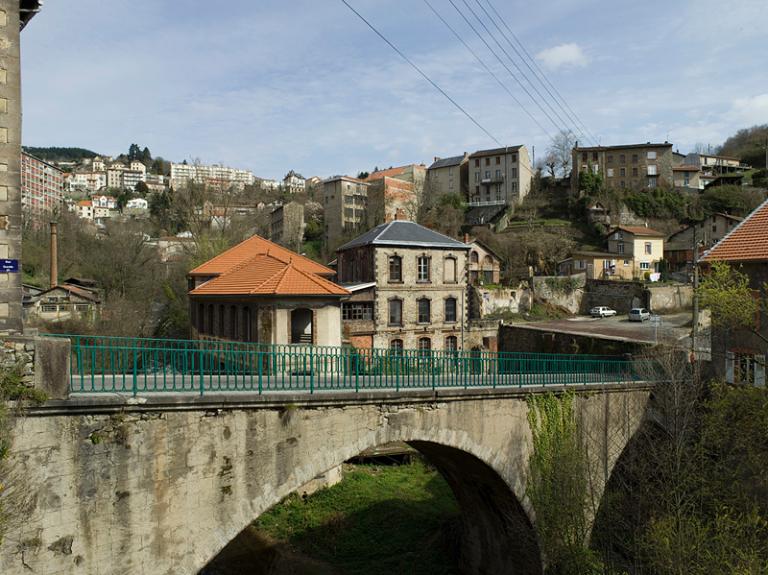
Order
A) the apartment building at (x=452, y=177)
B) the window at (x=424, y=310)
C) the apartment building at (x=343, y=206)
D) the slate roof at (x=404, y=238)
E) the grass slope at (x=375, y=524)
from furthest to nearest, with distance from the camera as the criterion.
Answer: the apartment building at (x=452, y=177)
the apartment building at (x=343, y=206)
the window at (x=424, y=310)
the slate roof at (x=404, y=238)
the grass slope at (x=375, y=524)

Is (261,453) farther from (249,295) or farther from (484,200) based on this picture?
(484,200)

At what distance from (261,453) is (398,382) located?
3447mm

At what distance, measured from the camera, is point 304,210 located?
6869 cm

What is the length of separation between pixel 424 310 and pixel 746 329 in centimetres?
1773

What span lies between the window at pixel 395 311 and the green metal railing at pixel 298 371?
1463 centimetres

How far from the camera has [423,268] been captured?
3148 cm

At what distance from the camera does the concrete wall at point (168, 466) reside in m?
7.31

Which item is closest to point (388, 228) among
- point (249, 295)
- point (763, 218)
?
point (249, 295)

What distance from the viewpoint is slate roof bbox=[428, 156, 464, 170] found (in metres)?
72.6

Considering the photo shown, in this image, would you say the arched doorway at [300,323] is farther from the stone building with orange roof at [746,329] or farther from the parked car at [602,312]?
the parked car at [602,312]

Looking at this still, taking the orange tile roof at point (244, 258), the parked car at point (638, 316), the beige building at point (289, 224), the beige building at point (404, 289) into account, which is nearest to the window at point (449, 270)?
the beige building at point (404, 289)

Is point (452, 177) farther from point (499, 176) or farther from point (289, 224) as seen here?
point (289, 224)

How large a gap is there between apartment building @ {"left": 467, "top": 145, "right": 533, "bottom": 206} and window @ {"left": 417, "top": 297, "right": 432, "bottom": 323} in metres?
37.0

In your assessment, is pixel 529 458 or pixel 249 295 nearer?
pixel 529 458
